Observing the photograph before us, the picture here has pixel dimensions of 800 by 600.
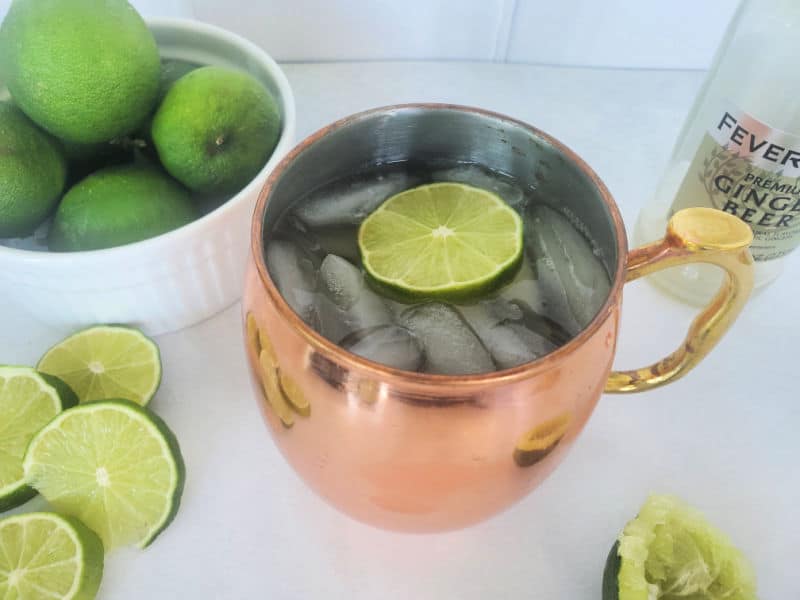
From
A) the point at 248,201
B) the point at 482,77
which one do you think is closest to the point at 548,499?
the point at 248,201

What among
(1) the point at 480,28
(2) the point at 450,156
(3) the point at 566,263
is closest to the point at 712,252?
(3) the point at 566,263

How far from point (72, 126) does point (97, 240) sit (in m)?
0.11

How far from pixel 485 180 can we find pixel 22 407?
424 mm

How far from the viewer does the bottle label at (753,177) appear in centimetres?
58

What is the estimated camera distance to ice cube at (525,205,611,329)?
0.49 meters

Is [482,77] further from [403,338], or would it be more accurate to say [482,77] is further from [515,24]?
[403,338]

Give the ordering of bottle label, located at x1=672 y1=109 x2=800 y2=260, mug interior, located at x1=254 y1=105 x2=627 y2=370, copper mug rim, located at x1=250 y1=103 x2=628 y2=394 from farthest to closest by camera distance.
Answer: bottle label, located at x1=672 y1=109 x2=800 y2=260
mug interior, located at x1=254 y1=105 x2=627 y2=370
copper mug rim, located at x1=250 y1=103 x2=628 y2=394

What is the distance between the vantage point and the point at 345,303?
0.51m

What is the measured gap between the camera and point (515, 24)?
3.16 feet

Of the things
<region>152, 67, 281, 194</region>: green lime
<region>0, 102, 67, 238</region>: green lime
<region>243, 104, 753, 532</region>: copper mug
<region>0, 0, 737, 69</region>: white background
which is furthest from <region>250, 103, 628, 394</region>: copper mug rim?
<region>0, 0, 737, 69</region>: white background

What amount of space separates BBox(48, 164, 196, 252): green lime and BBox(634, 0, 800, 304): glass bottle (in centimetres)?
48

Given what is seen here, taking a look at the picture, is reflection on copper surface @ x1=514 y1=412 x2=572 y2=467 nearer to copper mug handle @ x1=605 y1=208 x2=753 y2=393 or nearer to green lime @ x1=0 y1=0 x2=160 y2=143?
copper mug handle @ x1=605 y1=208 x2=753 y2=393

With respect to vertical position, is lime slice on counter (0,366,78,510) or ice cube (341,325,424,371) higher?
ice cube (341,325,424,371)

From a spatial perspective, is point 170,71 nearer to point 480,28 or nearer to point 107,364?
point 107,364
